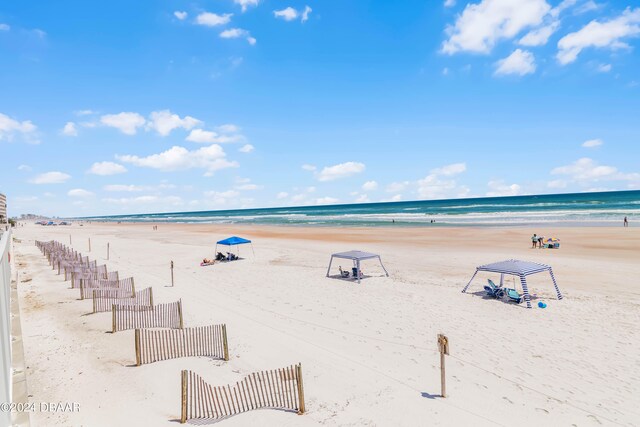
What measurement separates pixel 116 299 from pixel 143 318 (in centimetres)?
373

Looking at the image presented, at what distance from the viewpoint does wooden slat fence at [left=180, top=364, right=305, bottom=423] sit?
798 centimetres

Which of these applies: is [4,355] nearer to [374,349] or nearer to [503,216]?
[374,349]

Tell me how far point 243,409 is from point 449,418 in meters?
4.51

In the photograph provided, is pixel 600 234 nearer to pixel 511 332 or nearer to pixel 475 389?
pixel 511 332

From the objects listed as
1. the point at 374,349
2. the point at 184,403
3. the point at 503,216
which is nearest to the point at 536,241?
the point at 374,349

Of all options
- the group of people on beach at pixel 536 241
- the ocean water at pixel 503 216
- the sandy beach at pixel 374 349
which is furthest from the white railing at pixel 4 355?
the ocean water at pixel 503 216

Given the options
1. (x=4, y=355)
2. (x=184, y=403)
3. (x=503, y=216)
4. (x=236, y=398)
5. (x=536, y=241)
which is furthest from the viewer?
(x=503, y=216)

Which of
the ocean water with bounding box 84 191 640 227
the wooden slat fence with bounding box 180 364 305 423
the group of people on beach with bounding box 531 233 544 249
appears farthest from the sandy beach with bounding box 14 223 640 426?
the ocean water with bounding box 84 191 640 227

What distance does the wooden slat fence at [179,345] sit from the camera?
35.3 feet

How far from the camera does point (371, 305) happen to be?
17.0 metres

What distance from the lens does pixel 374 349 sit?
12000mm

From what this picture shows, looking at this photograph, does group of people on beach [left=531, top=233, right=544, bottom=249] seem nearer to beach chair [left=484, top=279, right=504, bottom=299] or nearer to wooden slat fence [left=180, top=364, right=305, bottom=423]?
beach chair [left=484, top=279, right=504, bottom=299]

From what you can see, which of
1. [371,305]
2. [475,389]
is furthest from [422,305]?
[475,389]

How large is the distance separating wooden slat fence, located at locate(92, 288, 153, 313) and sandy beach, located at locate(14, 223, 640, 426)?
639mm
